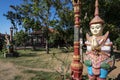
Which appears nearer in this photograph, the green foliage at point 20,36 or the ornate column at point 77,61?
the ornate column at point 77,61

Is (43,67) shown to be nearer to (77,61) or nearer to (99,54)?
(77,61)

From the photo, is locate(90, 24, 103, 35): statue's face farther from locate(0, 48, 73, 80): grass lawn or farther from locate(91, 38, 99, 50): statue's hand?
locate(0, 48, 73, 80): grass lawn

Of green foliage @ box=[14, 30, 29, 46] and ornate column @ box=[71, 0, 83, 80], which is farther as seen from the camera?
green foliage @ box=[14, 30, 29, 46]

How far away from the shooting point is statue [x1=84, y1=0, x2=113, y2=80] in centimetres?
727

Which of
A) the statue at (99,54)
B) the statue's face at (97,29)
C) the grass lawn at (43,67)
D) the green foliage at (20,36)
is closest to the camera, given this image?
the statue at (99,54)

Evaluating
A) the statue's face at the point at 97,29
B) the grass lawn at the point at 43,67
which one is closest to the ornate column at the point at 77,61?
the statue's face at the point at 97,29

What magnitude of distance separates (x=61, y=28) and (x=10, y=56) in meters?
5.58

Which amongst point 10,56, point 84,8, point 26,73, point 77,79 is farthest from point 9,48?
point 77,79

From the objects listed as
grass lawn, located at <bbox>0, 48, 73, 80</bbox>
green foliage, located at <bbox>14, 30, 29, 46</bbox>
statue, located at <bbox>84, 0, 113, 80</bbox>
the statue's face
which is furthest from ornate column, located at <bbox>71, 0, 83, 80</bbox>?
green foliage, located at <bbox>14, 30, 29, 46</bbox>

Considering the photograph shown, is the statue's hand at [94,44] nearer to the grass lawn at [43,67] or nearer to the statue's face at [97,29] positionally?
the statue's face at [97,29]

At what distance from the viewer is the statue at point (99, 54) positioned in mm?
7270

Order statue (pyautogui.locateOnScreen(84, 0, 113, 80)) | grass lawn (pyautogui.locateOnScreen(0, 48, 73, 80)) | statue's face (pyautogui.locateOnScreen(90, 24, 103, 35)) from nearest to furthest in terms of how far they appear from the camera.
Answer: statue (pyautogui.locateOnScreen(84, 0, 113, 80)) → statue's face (pyautogui.locateOnScreen(90, 24, 103, 35)) → grass lawn (pyautogui.locateOnScreen(0, 48, 73, 80))

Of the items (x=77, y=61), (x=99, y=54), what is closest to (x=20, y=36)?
(x=77, y=61)

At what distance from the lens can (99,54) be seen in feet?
24.2
